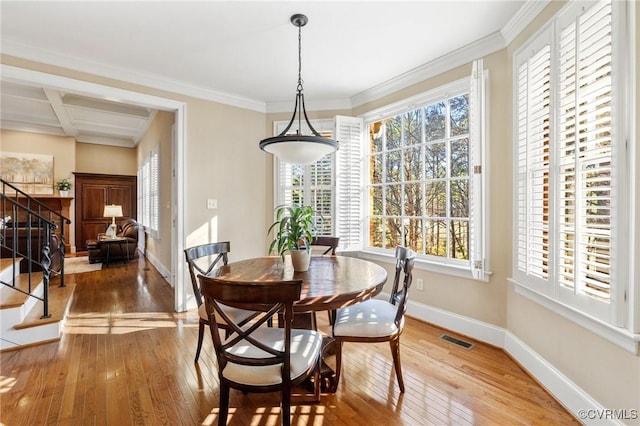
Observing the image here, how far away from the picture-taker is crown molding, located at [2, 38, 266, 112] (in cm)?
276

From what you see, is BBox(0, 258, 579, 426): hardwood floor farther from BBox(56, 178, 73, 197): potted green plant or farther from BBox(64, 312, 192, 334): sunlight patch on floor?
BBox(56, 178, 73, 197): potted green plant

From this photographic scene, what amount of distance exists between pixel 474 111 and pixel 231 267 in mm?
2435

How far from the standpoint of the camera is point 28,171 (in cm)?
657

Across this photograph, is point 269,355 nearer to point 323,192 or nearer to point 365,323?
point 365,323

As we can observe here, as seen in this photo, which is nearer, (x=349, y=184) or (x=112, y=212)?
(x=349, y=184)

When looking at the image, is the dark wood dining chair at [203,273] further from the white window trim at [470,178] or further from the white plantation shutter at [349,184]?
the white window trim at [470,178]

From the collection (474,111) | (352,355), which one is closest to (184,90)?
(474,111)

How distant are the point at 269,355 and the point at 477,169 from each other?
227 cm

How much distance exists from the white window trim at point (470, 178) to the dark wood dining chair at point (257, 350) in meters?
1.90

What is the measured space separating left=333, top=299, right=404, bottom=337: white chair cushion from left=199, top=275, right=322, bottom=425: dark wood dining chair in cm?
41

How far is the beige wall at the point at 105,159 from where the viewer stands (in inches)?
299

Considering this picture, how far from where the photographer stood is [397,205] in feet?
11.7


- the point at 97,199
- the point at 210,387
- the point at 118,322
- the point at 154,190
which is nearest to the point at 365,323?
the point at 210,387

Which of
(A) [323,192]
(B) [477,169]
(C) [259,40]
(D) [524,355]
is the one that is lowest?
(D) [524,355]
